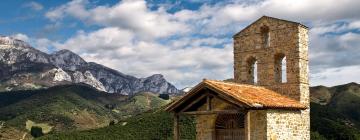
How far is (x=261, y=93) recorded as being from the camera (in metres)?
19.9

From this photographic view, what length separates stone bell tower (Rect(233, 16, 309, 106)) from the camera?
829 inches

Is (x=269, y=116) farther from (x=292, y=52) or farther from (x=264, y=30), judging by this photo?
(x=264, y=30)

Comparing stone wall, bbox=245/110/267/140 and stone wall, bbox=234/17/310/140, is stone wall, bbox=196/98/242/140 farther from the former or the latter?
stone wall, bbox=234/17/310/140

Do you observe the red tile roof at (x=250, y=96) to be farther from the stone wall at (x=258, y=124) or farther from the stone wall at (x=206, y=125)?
the stone wall at (x=206, y=125)

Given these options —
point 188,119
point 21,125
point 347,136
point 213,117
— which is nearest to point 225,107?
point 213,117

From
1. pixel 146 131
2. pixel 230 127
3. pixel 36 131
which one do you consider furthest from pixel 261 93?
pixel 36 131

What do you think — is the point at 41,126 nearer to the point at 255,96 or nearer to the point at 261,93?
the point at 261,93

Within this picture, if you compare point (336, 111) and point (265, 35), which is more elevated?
point (265, 35)

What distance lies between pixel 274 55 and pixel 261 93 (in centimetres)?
265

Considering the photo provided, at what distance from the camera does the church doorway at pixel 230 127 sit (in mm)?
20281

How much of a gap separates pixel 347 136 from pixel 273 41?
4439 centimetres

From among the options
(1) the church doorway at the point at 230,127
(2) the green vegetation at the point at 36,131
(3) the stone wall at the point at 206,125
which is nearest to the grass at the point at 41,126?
(2) the green vegetation at the point at 36,131

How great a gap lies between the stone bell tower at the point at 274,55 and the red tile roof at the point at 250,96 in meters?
0.82

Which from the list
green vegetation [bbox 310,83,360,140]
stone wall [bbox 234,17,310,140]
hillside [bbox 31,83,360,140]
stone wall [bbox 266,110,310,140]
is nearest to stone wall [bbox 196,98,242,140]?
stone wall [bbox 234,17,310,140]
